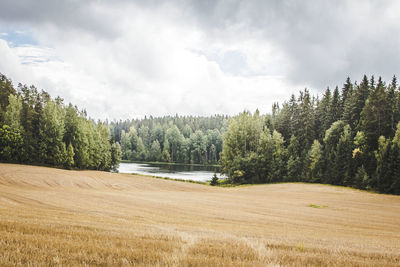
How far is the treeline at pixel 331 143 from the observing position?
48.2 m

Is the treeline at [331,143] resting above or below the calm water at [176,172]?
above

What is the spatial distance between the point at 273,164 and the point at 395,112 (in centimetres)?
2578

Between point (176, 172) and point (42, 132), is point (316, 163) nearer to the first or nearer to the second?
point (176, 172)

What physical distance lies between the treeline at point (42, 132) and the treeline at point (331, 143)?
3648 centimetres

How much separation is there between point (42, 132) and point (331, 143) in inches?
2484

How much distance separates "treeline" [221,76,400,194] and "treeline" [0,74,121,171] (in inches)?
1436

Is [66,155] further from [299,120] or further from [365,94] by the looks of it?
[365,94]

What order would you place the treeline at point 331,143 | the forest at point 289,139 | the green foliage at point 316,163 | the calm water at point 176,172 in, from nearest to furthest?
1. the treeline at point 331,143
2. the forest at point 289,139
3. the green foliage at point 316,163
4. the calm water at point 176,172

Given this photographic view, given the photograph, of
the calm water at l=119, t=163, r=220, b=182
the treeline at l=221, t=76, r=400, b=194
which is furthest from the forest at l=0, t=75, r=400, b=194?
the calm water at l=119, t=163, r=220, b=182

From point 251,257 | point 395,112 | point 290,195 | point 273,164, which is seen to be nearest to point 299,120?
point 273,164

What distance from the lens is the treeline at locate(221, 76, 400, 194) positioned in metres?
48.2

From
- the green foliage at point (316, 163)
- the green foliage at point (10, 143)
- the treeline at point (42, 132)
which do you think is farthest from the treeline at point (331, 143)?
the green foliage at point (10, 143)

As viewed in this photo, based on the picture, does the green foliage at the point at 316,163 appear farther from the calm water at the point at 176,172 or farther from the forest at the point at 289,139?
the calm water at the point at 176,172

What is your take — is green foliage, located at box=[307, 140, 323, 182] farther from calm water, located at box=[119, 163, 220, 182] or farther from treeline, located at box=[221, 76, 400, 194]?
calm water, located at box=[119, 163, 220, 182]
